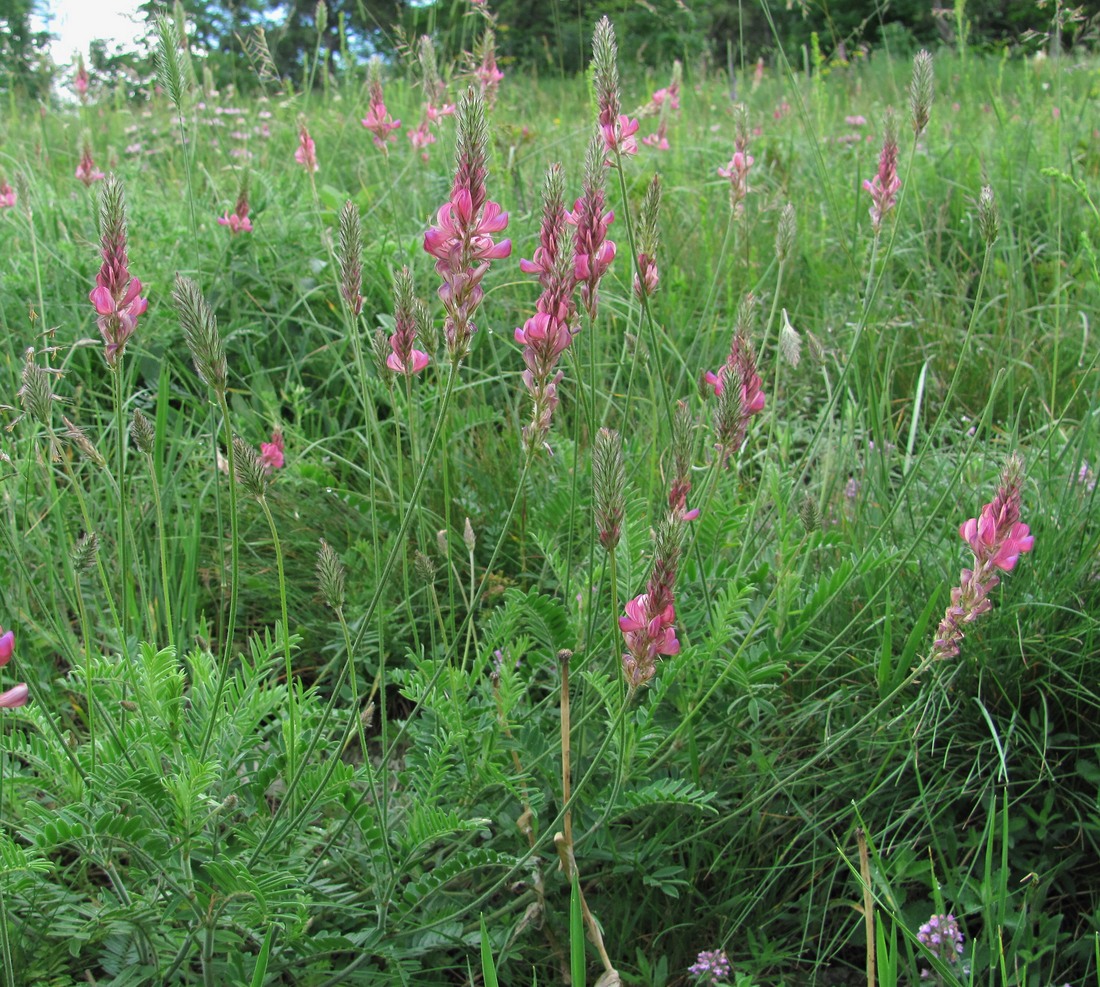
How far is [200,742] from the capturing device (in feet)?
4.01

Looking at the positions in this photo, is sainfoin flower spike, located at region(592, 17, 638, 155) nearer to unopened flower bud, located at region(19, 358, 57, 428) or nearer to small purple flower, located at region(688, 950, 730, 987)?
unopened flower bud, located at region(19, 358, 57, 428)

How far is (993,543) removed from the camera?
120 centimetres

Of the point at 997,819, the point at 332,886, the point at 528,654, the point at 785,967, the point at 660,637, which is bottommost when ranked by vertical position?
the point at 785,967

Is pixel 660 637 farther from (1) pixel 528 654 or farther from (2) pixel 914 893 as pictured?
(2) pixel 914 893

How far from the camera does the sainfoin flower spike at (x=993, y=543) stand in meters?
1.18

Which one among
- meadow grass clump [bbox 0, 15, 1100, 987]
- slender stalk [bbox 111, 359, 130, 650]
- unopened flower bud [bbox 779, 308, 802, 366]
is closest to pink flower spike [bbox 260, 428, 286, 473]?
meadow grass clump [bbox 0, 15, 1100, 987]

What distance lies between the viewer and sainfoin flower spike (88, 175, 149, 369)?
39.8 inches

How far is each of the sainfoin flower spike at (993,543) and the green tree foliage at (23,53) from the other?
16.2ft

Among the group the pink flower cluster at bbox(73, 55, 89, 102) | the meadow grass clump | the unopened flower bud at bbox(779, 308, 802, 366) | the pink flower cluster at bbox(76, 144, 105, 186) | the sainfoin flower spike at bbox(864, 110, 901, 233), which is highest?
the pink flower cluster at bbox(73, 55, 89, 102)

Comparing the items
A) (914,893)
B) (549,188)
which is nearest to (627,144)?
(549,188)

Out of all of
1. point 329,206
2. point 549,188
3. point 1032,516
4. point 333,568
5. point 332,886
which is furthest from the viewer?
point 329,206

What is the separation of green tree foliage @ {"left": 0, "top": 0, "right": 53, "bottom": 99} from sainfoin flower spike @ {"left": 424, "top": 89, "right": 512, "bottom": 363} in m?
4.64

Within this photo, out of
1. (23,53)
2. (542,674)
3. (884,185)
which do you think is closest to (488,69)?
(884,185)

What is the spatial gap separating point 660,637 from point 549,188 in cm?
51
